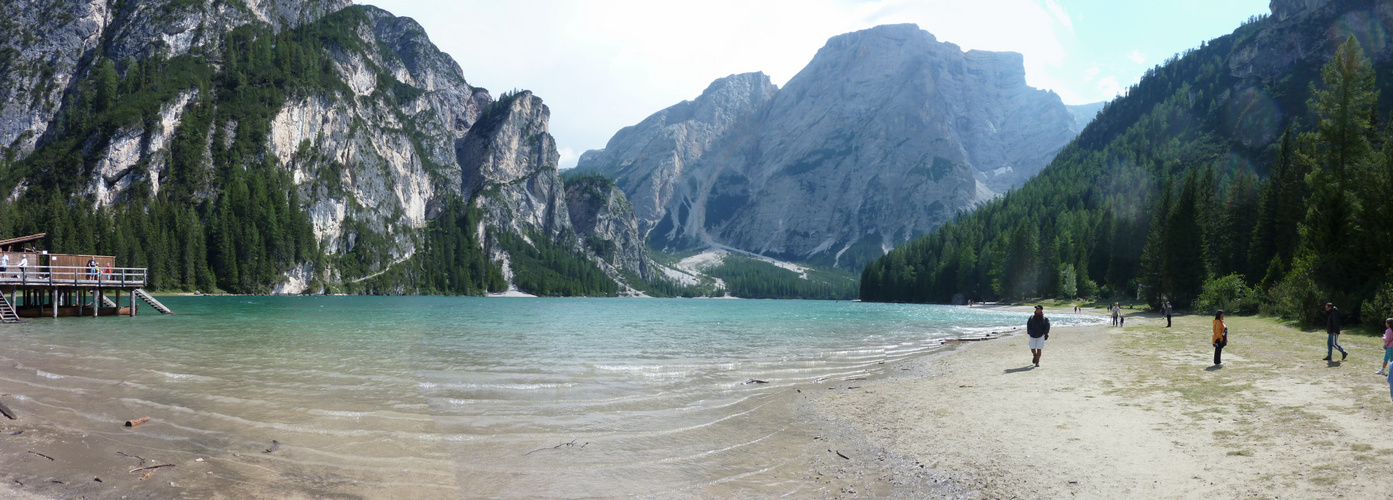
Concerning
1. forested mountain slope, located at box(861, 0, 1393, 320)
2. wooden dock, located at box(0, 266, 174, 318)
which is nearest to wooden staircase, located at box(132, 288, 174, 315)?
wooden dock, located at box(0, 266, 174, 318)

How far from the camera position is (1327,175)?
161ft

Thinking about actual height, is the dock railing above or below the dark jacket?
above

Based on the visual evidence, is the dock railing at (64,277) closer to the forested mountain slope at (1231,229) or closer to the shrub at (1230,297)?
the forested mountain slope at (1231,229)

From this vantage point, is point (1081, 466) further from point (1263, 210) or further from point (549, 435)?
point (1263, 210)

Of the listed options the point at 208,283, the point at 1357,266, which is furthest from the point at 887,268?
the point at 208,283

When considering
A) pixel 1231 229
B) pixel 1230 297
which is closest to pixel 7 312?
pixel 1230 297

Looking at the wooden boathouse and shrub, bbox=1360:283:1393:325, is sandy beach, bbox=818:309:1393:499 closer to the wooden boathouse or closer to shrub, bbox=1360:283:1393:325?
shrub, bbox=1360:283:1393:325

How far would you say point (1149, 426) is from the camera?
1240cm

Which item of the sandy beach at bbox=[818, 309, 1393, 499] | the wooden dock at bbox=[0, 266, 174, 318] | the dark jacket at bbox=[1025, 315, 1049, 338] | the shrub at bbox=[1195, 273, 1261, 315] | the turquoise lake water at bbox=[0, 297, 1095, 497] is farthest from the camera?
the shrub at bbox=[1195, 273, 1261, 315]

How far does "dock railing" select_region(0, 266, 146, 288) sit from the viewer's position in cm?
5123

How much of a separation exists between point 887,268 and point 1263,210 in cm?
12567

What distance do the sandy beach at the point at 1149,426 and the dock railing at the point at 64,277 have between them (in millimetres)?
66265

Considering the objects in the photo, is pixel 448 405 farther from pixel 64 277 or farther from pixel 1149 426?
pixel 64 277

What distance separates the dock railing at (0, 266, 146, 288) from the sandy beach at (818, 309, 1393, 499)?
217 feet
